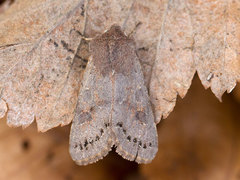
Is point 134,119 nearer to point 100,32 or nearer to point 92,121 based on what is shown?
point 92,121

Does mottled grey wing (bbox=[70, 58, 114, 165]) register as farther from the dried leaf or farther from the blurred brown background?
the blurred brown background

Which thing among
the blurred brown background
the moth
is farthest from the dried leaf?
the blurred brown background

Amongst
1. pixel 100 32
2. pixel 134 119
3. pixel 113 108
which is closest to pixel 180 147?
pixel 134 119

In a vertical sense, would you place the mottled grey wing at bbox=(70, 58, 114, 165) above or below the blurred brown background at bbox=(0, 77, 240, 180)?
above

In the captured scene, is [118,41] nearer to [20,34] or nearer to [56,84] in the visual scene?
[56,84]

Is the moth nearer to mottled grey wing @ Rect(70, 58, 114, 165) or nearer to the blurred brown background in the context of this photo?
mottled grey wing @ Rect(70, 58, 114, 165)

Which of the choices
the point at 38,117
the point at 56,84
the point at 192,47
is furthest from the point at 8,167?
the point at 192,47

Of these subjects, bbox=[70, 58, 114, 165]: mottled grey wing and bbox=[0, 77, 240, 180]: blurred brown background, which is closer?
bbox=[70, 58, 114, 165]: mottled grey wing

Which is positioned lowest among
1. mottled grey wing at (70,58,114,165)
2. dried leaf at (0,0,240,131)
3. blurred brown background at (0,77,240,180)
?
blurred brown background at (0,77,240,180)
